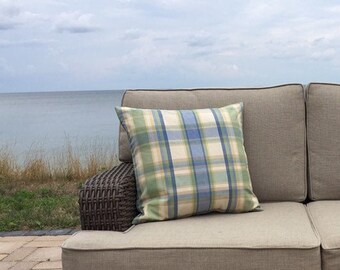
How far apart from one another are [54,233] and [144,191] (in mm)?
1473

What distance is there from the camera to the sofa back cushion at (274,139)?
8.46 ft

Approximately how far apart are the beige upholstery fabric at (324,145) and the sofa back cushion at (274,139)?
41mm

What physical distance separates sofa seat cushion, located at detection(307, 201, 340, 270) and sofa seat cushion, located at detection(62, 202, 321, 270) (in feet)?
0.12

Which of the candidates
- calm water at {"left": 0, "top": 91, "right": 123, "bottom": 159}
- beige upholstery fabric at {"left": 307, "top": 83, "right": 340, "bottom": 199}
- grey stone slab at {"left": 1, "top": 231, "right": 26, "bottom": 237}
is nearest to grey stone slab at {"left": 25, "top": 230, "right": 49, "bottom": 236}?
grey stone slab at {"left": 1, "top": 231, "right": 26, "bottom": 237}

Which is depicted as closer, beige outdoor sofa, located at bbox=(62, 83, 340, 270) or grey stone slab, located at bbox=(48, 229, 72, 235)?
A: beige outdoor sofa, located at bbox=(62, 83, 340, 270)

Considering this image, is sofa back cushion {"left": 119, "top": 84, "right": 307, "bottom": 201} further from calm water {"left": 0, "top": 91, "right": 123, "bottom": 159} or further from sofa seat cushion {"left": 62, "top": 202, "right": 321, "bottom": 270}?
calm water {"left": 0, "top": 91, "right": 123, "bottom": 159}

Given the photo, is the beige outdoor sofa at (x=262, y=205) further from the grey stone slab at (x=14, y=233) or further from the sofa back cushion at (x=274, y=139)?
the grey stone slab at (x=14, y=233)

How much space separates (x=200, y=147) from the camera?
2.41m

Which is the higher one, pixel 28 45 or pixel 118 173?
pixel 28 45

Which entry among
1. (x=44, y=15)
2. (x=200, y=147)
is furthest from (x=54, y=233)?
(x=44, y=15)

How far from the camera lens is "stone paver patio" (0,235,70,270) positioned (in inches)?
117

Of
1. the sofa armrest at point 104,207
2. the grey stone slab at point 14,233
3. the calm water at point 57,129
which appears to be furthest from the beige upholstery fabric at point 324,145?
the calm water at point 57,129

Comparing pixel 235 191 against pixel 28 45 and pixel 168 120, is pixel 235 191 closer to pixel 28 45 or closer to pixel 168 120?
pixel 168 120

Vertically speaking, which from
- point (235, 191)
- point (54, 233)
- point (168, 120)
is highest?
point (168, 120)
